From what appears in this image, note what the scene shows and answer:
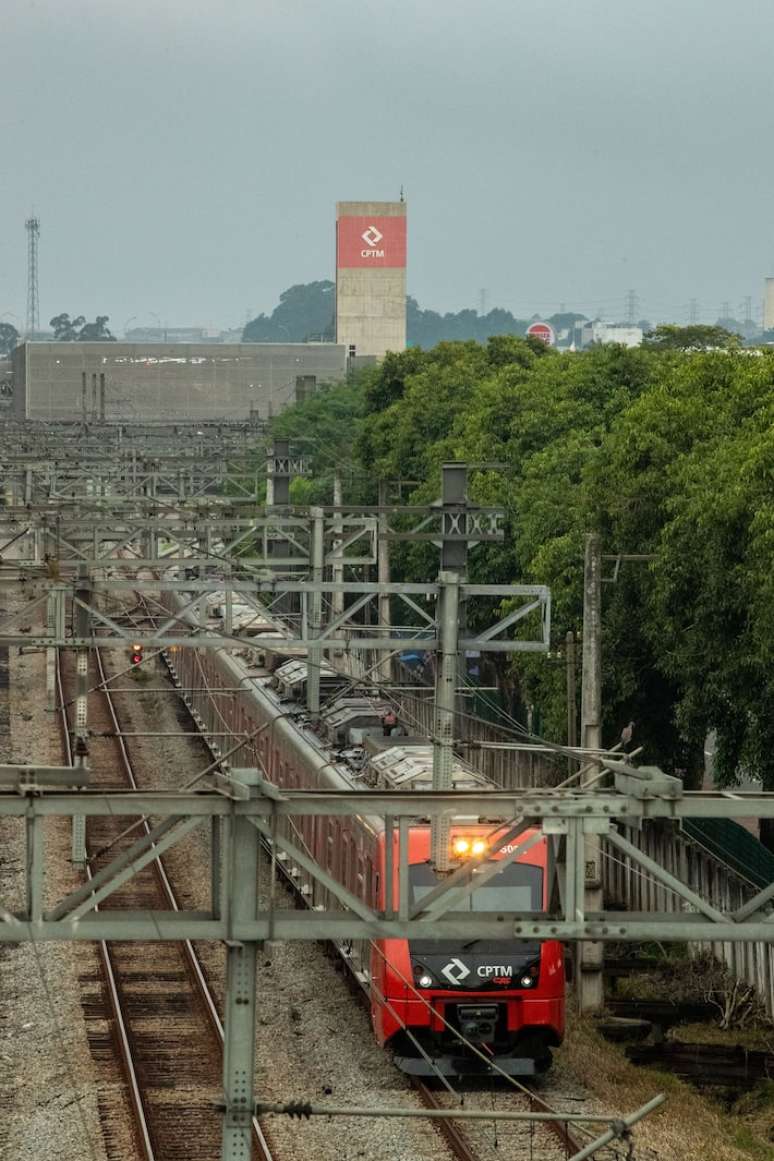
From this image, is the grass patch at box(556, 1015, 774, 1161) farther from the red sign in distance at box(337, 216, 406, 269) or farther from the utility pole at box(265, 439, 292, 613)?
the red sign in distance at box(337, 216, 406, 269)

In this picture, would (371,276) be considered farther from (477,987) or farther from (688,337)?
(477,987)

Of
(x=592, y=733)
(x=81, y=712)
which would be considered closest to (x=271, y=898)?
(x=592, y=733)

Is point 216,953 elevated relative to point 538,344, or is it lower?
lower

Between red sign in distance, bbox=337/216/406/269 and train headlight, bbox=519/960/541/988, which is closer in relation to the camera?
train headlight, bbox=519/960/541/988

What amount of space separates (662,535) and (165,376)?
9347cm

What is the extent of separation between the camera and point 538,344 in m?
64.0

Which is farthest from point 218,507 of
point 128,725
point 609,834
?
point 609,834

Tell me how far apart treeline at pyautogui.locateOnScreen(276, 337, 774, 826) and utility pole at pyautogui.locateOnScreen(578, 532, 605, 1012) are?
6.81 ft

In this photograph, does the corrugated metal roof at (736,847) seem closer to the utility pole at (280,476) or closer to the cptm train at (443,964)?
the cptm train at (443,964)

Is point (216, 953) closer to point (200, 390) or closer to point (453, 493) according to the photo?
point (453, 493)

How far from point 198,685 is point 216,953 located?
1781 centimetres

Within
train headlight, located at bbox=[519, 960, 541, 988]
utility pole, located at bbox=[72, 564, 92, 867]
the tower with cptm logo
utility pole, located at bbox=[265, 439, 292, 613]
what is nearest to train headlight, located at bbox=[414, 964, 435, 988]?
train headlight, located at bbox=[519, 960, 541, 988]

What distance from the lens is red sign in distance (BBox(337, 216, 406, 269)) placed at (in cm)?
14850

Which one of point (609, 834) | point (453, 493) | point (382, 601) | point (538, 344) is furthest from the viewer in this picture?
point (538, 344)
